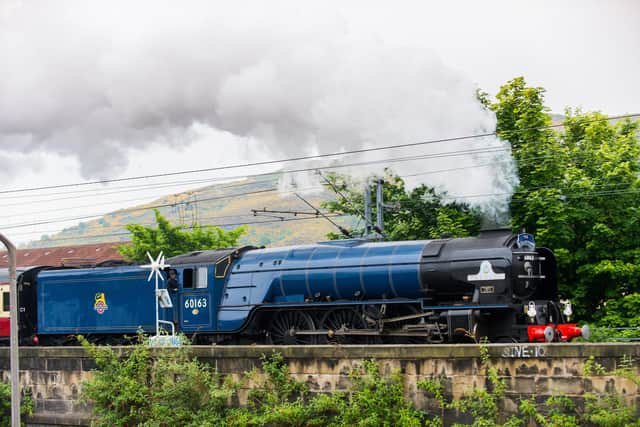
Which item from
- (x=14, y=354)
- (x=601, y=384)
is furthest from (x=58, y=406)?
(x=601, y=384)

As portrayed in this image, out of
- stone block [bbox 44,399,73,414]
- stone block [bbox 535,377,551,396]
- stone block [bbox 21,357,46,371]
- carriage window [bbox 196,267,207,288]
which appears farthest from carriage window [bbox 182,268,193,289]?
stone block [bbox 535,377,551,396]

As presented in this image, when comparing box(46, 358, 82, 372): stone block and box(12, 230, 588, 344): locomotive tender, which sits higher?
box(12, 230, 588, 344): locomotive tender

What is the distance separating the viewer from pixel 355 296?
20.0 meters

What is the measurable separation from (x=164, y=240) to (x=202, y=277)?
110 feet

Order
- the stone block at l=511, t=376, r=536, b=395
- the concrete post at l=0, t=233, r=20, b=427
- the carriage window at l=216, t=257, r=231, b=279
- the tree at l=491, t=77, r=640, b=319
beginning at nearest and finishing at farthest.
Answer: the stone block at l=511, t=376, r=536, b=395
the concrete post at l=0, t=233, r=20, b=427
the carriage window at l=216, t=257, r=231, b=279
the tree at l=491, t=77, r=640, b=319

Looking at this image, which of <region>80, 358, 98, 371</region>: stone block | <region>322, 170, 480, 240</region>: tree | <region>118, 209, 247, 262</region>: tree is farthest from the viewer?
<region>118, 209, 247, 262</region>: tree

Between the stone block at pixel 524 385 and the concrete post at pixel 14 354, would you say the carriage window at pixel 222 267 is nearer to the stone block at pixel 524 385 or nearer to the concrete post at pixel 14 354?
the concrete post at pixel 14 354

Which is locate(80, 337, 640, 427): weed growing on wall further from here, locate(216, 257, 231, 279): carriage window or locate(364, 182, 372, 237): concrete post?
locate(364, 182, 372, 237): concrete post

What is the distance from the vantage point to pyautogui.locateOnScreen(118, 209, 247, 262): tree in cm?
5494

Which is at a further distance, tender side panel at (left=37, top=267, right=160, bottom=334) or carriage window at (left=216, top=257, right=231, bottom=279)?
tender side panel at (left=37, top=267, right=160, bottom=334)

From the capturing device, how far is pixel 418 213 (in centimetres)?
3145

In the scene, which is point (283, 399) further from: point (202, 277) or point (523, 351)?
point (202, 277)

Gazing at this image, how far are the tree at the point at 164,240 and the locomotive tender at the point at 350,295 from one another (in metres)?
29.8

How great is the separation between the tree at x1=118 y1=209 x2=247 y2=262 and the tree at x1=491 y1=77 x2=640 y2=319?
96.0ft
